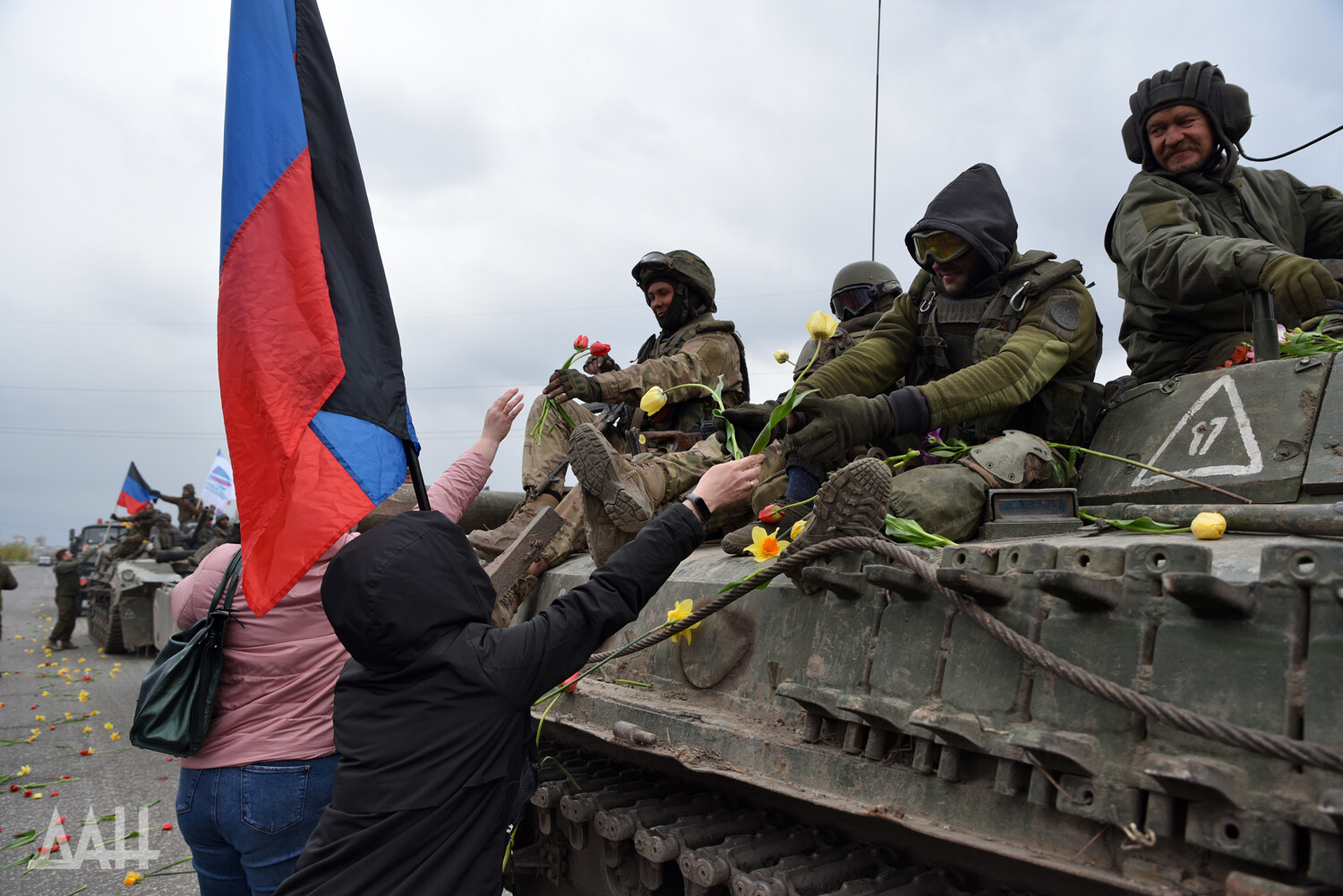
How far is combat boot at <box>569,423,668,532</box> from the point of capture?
12.2ft

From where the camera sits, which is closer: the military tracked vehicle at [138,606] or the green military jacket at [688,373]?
the green military jacket at [688,373]

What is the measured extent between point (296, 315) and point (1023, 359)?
2.35m

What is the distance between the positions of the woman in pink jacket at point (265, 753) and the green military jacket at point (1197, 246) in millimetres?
3080

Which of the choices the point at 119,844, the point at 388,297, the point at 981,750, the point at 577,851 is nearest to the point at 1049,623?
the point at 981,750

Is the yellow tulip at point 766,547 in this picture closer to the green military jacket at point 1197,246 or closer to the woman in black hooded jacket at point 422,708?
the woman in black hooded jacket at point 422,708

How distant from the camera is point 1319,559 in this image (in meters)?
1.60

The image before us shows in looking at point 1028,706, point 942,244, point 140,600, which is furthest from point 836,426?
point 140,600

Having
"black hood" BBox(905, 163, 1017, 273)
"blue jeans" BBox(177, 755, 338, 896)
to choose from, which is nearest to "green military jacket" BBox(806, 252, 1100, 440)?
"black hood" BBox(905, 163, 1017, 273)

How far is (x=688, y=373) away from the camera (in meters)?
5.53

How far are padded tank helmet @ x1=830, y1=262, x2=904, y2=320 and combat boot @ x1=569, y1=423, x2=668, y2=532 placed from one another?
4.14 m

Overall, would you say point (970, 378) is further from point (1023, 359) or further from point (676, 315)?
point (676, 315)

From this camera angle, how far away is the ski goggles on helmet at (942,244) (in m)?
3.59

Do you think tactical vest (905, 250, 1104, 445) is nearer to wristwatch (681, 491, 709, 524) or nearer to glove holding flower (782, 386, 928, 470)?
glove holding flower (782, 386, 928, 470)

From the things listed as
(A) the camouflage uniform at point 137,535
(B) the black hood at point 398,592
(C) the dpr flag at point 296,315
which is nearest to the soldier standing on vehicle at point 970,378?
(B) the black hood at point 398,592
